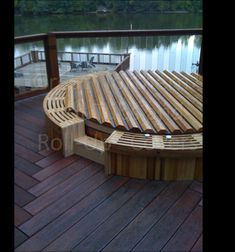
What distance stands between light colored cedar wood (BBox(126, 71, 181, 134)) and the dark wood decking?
488 millimetres

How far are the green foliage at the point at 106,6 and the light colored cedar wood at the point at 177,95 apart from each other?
96 centimetres

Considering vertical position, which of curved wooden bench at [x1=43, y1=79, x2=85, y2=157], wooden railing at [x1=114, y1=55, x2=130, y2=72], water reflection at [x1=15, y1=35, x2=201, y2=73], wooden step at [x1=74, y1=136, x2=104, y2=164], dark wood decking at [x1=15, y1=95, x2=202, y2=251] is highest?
water reflection at [x1=15, y1=35, x2=201, y2=73]

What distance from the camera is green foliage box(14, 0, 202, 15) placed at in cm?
664

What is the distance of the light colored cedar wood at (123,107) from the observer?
229cm

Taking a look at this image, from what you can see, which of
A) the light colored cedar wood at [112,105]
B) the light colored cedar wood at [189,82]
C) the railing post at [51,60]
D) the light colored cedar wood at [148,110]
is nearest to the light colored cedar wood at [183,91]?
the light colored cedar wood at [189,82]

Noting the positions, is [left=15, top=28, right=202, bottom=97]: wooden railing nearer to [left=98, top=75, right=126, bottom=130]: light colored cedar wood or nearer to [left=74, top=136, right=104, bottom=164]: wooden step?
[left=98, top=75, right=126, bottom=130]: light colored cedar wood

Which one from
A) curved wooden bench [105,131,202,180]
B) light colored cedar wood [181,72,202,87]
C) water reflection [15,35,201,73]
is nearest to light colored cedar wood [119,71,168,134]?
curved wooden bench [105,131,202,180]

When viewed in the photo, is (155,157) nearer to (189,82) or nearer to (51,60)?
(189,82)

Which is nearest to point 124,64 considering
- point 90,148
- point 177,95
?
point 177,95

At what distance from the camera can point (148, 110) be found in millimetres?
2611

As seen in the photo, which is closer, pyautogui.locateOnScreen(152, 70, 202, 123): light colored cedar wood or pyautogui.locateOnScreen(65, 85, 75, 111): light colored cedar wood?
pyautogui.locateOnScreen(152, 70, 202, 123): light colored cedar wood
